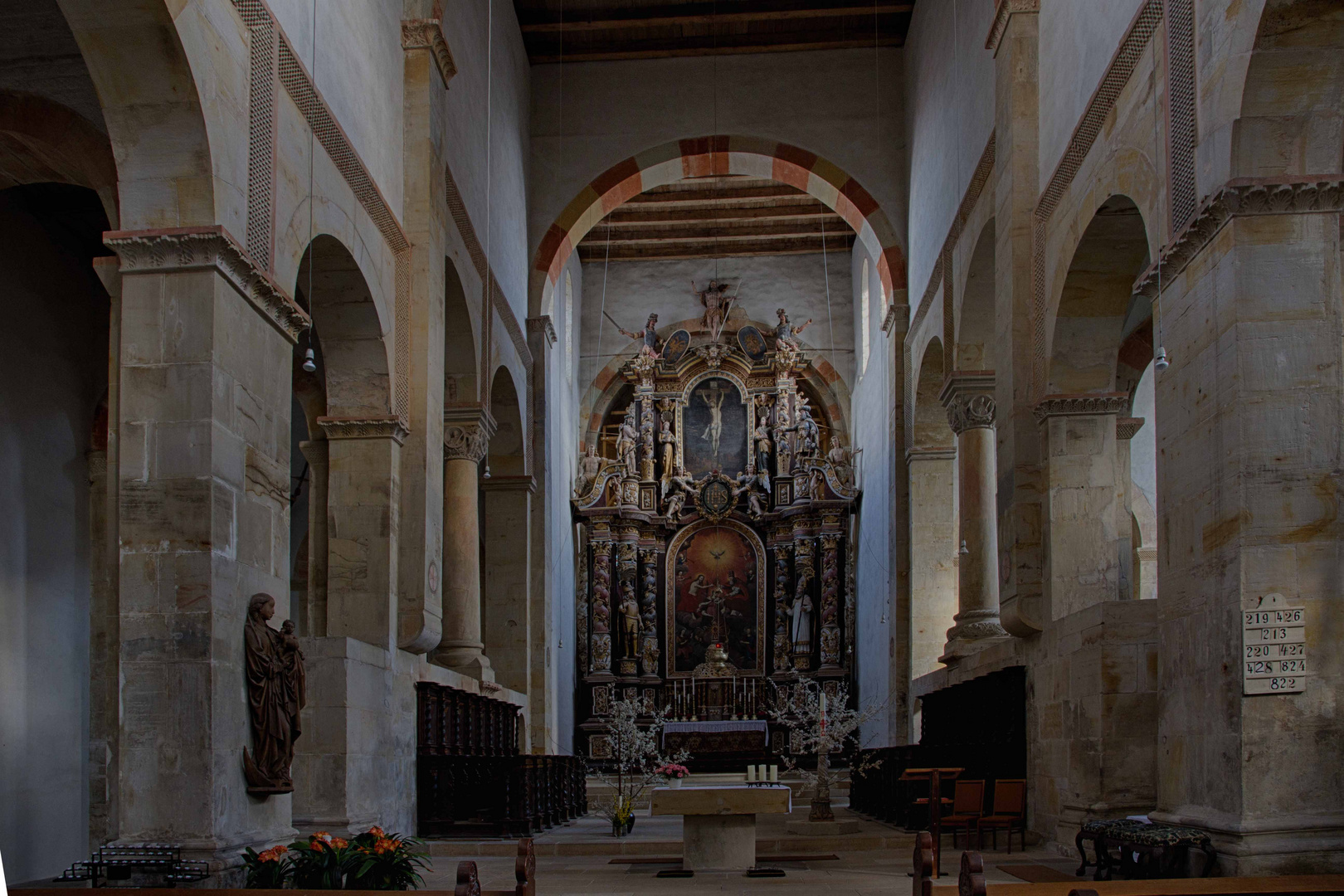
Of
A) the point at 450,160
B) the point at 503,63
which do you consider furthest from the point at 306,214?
the point at 503,63

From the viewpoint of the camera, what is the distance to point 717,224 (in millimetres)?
27109

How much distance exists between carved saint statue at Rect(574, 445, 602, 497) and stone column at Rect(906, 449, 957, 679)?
29.6 ft

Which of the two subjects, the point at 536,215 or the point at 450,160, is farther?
the point at 536,215

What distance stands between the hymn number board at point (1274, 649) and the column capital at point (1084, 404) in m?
4.45

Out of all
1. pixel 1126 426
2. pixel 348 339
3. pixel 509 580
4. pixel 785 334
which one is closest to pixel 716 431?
pixel 785 334

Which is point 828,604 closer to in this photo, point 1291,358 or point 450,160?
point 450,160

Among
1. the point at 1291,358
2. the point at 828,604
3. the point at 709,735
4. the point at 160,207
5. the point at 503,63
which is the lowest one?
the point at 709,735

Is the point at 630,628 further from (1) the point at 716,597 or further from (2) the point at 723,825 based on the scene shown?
(2) the point at 723,825

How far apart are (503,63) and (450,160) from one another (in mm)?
4369

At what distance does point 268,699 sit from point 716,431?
20.1 m

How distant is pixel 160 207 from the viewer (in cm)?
845

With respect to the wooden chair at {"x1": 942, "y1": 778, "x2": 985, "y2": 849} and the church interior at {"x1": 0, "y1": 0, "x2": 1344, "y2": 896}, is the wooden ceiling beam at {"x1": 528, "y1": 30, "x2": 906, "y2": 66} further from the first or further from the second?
the wooden chair at {"x1": 942, "y1": 778, "x2": 985, "y2": 849}

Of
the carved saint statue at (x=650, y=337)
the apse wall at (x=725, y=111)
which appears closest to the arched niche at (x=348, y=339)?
the apse wall at (x=725, y=111)

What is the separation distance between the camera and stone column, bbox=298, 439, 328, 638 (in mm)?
15484
